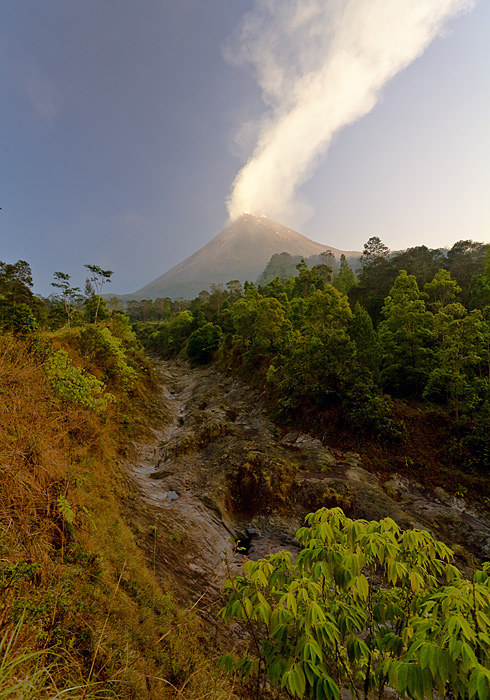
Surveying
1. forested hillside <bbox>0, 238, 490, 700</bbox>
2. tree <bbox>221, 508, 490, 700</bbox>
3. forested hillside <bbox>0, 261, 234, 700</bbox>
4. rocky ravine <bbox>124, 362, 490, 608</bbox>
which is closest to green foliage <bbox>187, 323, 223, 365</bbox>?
forested hillside <bbox>0, 238, 490, 700</bbox>

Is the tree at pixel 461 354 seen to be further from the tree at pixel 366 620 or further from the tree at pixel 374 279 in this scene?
the tree at pixel 374 279

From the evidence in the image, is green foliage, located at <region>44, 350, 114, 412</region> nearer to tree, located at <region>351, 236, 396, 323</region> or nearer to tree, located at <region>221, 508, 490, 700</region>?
tree, located at <region>221, 508, 490, 700</region>

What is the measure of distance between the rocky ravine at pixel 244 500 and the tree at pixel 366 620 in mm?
4299

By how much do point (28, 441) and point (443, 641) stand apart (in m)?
6.30

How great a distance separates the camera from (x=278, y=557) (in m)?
2.76

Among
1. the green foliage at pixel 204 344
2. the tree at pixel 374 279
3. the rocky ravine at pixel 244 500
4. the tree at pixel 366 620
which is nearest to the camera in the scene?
the tree at pixel 366 620

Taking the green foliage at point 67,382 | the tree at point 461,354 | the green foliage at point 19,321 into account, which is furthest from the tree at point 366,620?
the tree at point 461,354

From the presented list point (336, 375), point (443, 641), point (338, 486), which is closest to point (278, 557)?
point (443, 641)

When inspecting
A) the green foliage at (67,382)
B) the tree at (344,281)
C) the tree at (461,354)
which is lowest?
the tree at (461,354)

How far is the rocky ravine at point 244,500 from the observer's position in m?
7.71

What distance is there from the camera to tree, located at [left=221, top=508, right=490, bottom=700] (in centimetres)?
150

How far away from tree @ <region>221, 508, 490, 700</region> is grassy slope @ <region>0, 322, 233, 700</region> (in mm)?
786

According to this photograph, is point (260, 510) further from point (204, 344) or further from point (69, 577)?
point (204, 344)

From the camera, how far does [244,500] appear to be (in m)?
10.7
